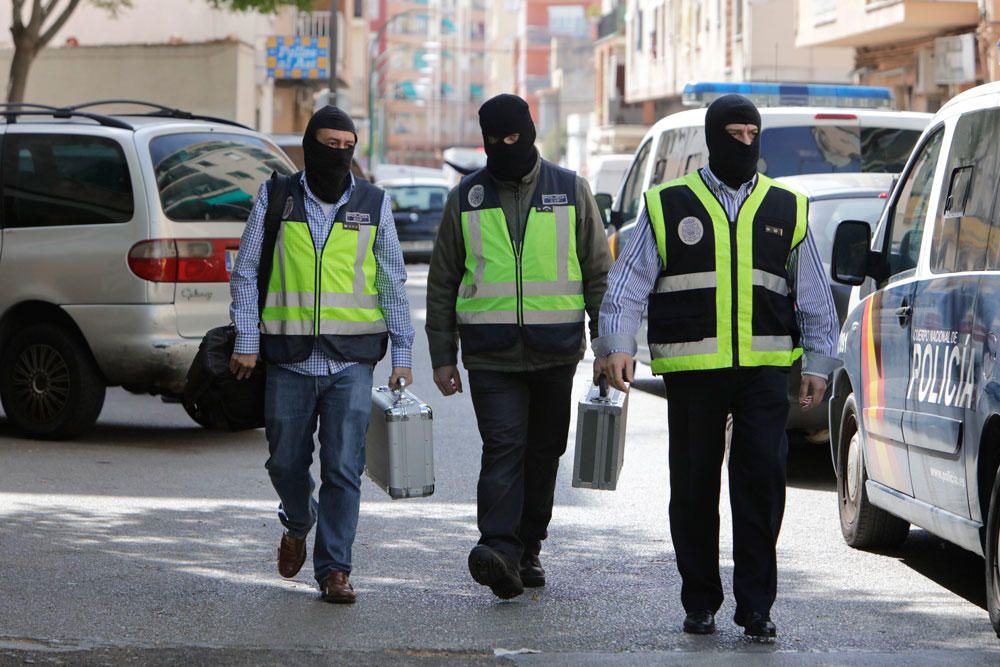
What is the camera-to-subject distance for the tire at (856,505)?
818 centimetres

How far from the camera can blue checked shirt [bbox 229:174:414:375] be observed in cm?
692

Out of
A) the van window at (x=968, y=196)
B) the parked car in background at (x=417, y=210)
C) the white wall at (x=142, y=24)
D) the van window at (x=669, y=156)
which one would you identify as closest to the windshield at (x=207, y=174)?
the van window at (x=669, y=156)

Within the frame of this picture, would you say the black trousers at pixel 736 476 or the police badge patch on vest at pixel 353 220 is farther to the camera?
the police badge patch on vest at pixel 353 220

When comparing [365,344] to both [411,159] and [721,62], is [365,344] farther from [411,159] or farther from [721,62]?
[411,159]

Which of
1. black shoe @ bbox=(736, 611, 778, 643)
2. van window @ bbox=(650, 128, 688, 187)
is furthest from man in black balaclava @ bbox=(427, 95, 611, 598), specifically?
van window @ bbox=(650, 128, 688, 187)

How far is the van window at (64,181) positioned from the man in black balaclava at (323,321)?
4.35 meters

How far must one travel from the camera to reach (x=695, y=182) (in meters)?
6.31

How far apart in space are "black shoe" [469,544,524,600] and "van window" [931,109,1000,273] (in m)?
1.91

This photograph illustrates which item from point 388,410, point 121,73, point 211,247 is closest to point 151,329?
point 211,247

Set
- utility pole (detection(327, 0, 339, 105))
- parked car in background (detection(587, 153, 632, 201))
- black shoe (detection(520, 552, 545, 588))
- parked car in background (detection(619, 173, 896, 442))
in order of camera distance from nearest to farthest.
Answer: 1. black shoe (detection(520, 552, 545, 588))
2. parked car in background (detection(619, 173, 896, 442))
3. parked car in background (detection(587, 153, 632, 201))
4. utility pole (detection(327, 0, 339, 105))

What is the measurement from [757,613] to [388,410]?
1587 millimetres

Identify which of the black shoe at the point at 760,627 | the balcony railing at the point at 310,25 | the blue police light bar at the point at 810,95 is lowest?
the black shoe at the point at 760,627

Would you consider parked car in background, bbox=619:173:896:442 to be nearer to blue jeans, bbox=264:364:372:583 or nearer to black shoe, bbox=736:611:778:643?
blue jeans, bbox=264:364:372:583

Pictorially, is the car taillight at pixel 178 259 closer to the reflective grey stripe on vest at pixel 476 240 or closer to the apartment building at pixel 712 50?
the reflective grey stripe on vest at pixel 476 240
